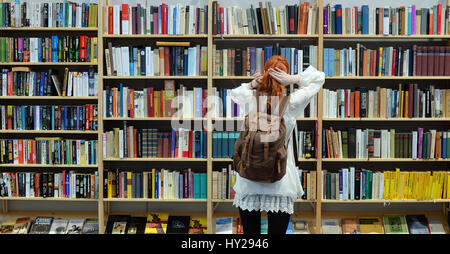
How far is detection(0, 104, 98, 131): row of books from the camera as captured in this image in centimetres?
366

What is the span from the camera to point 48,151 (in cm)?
370

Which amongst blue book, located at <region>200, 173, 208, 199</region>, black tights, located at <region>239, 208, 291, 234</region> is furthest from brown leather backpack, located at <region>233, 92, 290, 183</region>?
blue book, located at <region>200, 173, 208, 199</region>

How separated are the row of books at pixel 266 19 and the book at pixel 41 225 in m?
2.15

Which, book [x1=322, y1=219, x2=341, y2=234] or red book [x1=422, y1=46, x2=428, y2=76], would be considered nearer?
red book [x1=422, y1=46, x2=428, y2=76]

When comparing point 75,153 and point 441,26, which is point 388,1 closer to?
point 441,26

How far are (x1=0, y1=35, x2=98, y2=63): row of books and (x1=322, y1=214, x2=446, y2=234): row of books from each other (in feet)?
8.04

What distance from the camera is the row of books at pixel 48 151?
12.1 feet

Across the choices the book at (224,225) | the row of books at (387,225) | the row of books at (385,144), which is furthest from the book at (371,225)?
the book at (224,225)

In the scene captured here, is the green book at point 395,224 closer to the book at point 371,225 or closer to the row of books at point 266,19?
the book at point 371,225

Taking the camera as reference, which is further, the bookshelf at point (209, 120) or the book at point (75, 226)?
the book at point (75, 226)

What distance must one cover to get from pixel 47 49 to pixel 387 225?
3.19 meters

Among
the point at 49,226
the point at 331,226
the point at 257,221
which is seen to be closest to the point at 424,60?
the point at 331,226

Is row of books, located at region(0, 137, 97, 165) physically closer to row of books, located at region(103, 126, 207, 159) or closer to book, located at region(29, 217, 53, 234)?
row of books, located at region(103, 126, 207, 159)

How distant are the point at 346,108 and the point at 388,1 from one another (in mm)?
1034
